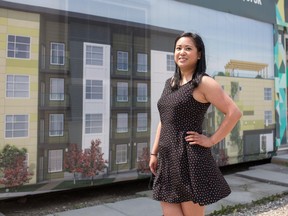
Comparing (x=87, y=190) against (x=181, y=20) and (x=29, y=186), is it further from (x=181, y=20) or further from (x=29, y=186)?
(x=181, y=20)

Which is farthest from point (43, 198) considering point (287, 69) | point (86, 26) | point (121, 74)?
point (287, 69)

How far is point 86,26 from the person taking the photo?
12.5 ft

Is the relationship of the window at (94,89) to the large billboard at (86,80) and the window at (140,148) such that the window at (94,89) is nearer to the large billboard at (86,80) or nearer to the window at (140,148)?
the large billboard at (86,80)

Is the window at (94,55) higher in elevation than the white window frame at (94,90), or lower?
higher

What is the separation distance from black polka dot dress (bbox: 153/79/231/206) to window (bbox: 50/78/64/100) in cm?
187

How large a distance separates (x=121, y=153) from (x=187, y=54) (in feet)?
7.48

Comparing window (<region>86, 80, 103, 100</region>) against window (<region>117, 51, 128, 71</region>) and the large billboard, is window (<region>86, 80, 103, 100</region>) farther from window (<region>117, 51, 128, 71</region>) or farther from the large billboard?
window (<region>117, 51, 128, 71</region>)

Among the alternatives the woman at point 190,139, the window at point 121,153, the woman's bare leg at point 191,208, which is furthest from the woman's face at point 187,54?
the window at point 121,153

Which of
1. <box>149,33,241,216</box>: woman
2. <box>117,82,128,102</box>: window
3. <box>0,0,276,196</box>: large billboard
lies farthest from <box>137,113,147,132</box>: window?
<box>149,33,241,216</box>: woman

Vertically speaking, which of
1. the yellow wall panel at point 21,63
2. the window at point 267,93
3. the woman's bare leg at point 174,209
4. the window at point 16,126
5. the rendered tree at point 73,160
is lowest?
the woman's bare leg at point 174,209

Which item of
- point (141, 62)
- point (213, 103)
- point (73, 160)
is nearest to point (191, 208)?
point (213, 103)

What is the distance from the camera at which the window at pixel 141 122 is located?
4235 millimetres

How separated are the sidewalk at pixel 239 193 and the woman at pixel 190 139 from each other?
1649 mm

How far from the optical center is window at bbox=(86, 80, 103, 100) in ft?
12.5
